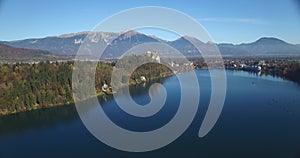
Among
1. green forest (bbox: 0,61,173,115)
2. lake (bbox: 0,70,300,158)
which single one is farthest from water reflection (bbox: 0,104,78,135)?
green forest (bbox: 0,61,173,115)

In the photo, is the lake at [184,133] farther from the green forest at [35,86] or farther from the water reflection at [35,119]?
the green forest at [35,86]

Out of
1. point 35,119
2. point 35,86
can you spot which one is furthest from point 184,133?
point 35,86

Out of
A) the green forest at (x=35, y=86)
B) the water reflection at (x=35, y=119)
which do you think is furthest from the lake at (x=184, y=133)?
the green forest at (x=35, y=86)

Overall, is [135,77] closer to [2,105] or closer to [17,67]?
[17,67]

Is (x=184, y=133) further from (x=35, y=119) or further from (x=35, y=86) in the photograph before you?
(x=35, y=86)

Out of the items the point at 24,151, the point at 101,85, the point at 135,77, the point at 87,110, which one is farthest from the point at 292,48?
the point at 24,151
